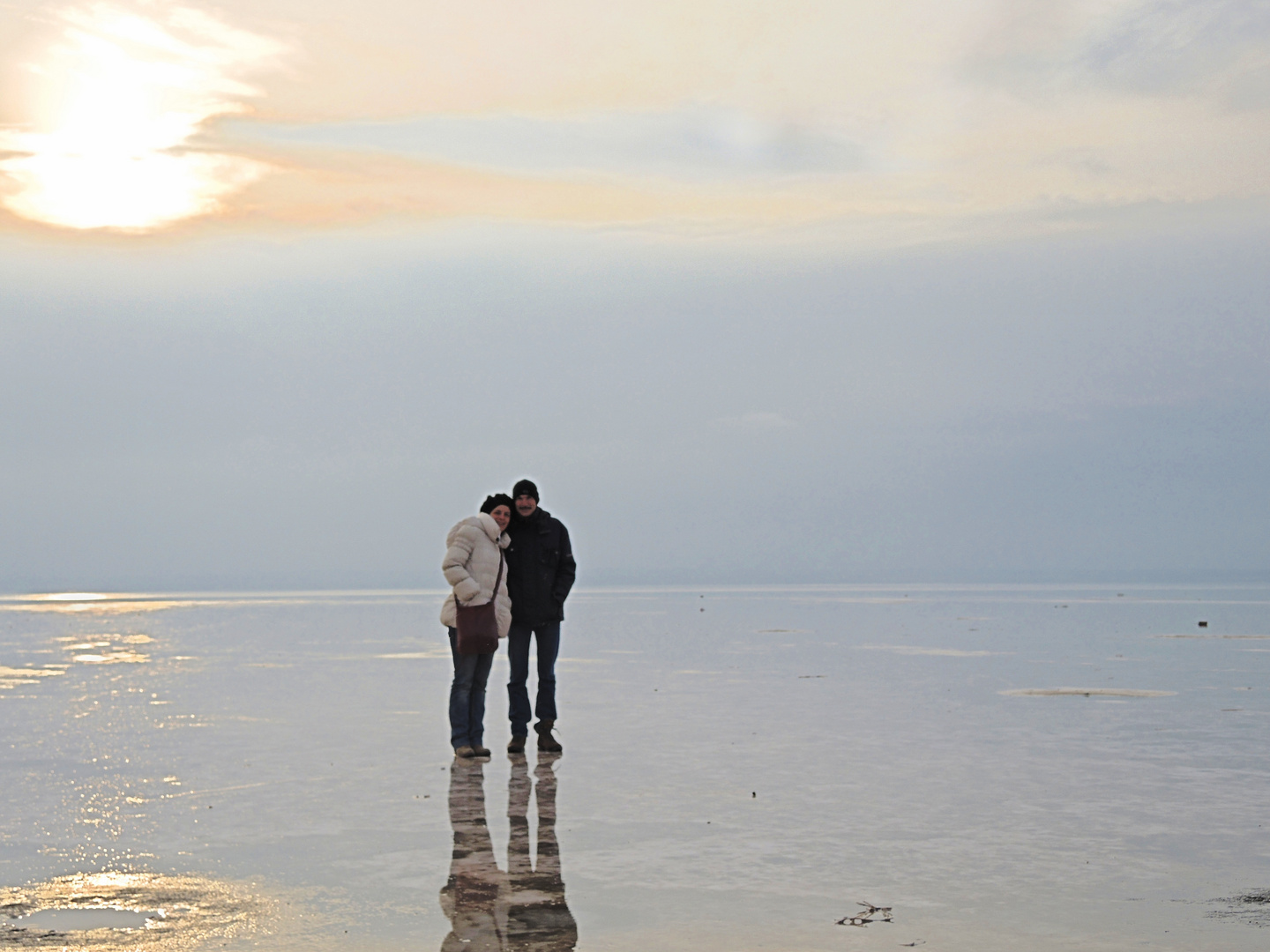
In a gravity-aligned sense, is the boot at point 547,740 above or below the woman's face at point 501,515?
below

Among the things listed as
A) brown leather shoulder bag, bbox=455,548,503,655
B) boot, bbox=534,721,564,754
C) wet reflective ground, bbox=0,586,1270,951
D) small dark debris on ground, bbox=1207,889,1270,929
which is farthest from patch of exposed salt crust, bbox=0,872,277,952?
boot, bbox=534,721,564,754

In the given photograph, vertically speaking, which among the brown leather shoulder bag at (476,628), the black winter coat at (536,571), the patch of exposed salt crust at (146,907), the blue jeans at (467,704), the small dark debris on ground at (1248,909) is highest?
→ the black winter coat at (536,571)

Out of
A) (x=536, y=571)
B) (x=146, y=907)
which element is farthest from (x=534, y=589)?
(x=146, y=907)

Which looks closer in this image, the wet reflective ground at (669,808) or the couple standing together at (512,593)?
the wet reflective ground at (669,808)

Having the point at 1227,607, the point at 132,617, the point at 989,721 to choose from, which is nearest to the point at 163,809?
the point at 989,721

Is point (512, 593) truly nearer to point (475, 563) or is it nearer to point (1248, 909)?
point (475, 563)

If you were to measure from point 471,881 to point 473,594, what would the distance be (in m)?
5.05

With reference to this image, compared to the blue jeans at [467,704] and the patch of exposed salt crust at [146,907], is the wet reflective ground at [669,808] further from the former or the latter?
the blue jeans at [467,704]

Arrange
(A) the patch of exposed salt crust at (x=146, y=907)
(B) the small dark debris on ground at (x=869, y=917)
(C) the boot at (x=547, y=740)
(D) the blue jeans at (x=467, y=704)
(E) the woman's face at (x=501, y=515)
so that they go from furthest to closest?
(E) the woman's face at (x=501, y=515), (C) the boot at (x=547, y=740), (D) the blue jeans at (x=467, y=704), (B) the small dark debris on ground at (x=869, y=917), (A) the patch of exposed salt crust at (x=146, y=907)

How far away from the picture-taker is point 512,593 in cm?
1270

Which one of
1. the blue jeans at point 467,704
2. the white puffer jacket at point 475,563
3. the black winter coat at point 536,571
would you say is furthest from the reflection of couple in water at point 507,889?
the black winter coat at point 536,571

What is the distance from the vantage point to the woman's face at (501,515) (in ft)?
40.8

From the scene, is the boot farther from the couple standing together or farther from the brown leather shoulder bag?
the brown leather shoulder bag

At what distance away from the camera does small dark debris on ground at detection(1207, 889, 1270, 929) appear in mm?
6379
